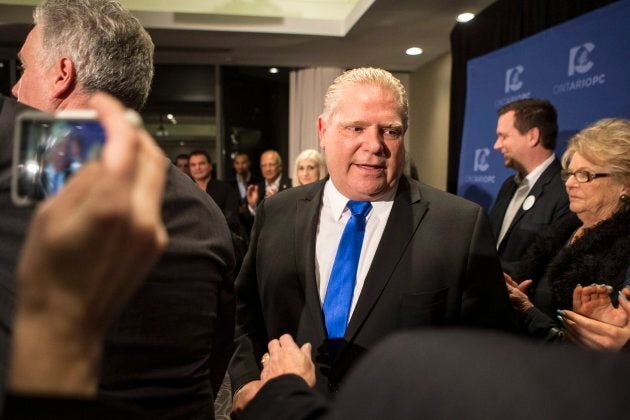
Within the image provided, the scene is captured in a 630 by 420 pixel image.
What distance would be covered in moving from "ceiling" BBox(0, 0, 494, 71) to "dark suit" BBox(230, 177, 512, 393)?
3.69 metres

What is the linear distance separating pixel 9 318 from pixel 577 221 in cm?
207

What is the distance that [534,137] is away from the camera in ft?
9.08

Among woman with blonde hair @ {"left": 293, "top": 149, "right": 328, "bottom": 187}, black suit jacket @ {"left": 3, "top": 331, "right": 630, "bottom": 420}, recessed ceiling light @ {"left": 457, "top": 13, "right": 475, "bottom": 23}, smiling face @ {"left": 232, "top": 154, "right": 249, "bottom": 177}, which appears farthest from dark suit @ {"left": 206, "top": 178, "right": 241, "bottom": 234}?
black suit jacket @ {"left": 3, "top": 331, "right": 630, "bottom": 420}

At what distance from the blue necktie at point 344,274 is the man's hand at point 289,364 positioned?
363 millimetres

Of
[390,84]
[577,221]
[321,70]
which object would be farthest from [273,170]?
[390,84]

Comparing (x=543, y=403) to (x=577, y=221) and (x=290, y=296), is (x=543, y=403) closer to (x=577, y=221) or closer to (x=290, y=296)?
(x=290, y=296)

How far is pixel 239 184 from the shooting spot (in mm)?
5891

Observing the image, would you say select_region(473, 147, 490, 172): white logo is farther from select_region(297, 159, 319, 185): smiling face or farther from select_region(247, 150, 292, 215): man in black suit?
select_region(247, 150, 292, 215): man in black suit

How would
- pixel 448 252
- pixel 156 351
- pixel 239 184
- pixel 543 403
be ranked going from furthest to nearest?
pixel 239 184
pixel 448 252
pixel 156 351
pixel 543 403

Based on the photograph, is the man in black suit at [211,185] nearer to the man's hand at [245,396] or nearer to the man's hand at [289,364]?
the man's hand at [245,396]

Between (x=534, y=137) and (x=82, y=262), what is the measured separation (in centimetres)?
284

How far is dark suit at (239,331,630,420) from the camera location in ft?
1.17

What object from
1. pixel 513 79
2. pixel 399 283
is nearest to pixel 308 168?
pixel 513 79

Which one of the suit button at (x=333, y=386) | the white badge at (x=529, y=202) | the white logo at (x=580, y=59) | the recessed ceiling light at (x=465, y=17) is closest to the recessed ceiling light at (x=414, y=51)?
the recessed ceiling light at (x=465, y=17)
